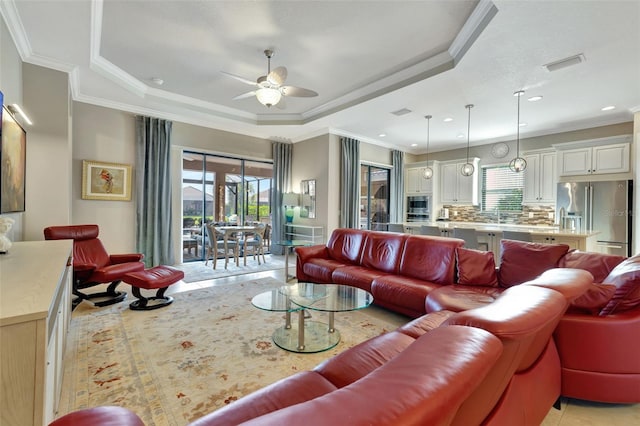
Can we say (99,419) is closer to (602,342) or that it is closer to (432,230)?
(602,342)

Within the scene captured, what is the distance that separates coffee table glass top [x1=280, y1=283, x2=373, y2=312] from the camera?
2352 mm

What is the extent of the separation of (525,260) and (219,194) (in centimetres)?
586

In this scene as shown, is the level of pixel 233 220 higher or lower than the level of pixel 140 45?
lower

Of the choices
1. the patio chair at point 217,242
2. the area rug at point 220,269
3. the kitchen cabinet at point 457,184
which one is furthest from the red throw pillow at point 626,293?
the kitchen cabinet at point 457,184

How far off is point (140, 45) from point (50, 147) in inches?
65.5

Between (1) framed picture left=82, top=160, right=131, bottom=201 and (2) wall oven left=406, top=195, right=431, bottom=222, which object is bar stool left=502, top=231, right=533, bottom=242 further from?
(1) framed picture left=82, top=160, right=131, bottom=201

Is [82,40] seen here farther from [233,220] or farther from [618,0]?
[618,0]

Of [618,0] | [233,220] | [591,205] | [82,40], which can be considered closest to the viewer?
[618,0]

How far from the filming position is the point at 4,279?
52.1 inches

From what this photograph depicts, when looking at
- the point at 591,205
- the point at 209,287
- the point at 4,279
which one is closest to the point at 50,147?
the point at 209,287

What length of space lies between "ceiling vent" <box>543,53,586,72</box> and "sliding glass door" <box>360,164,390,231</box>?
4422mm

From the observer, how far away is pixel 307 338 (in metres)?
2.58

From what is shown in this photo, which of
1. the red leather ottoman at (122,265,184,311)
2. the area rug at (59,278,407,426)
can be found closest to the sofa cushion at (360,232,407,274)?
the area rug at (59,278,407,426)

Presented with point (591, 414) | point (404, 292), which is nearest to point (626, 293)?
point (591, 414)
